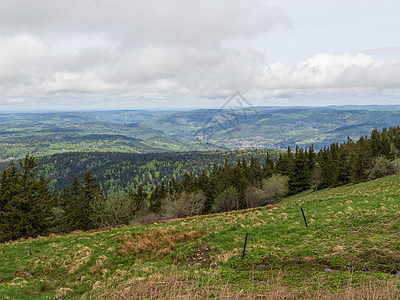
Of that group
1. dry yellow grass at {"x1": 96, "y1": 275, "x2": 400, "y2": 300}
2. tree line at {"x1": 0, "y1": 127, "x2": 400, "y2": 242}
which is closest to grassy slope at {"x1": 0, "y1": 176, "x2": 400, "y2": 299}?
dry yellow grass at {"x1": 96, "y1": 275, "x2": 400, "y2": 300}

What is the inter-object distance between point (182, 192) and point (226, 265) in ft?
151

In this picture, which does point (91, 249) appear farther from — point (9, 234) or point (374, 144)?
point (374, 144)

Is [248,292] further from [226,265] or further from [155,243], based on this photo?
[155,243]

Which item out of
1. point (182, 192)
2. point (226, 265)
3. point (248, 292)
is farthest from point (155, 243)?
point (182, 192)

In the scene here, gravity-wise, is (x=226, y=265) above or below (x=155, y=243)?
above

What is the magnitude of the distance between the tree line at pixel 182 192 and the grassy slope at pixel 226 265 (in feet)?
44.6

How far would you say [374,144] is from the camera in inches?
2499

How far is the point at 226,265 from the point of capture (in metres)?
10.4

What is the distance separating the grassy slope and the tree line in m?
13.6

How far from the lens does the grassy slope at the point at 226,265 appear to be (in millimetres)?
7223

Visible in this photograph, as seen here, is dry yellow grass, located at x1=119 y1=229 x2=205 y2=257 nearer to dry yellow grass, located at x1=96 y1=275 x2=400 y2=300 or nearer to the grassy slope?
the grassy slope

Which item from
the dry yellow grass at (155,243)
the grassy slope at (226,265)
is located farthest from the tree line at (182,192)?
the dry yellow grass at (155,243)

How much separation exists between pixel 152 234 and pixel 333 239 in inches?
550

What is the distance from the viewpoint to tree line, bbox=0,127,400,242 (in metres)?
28.5
